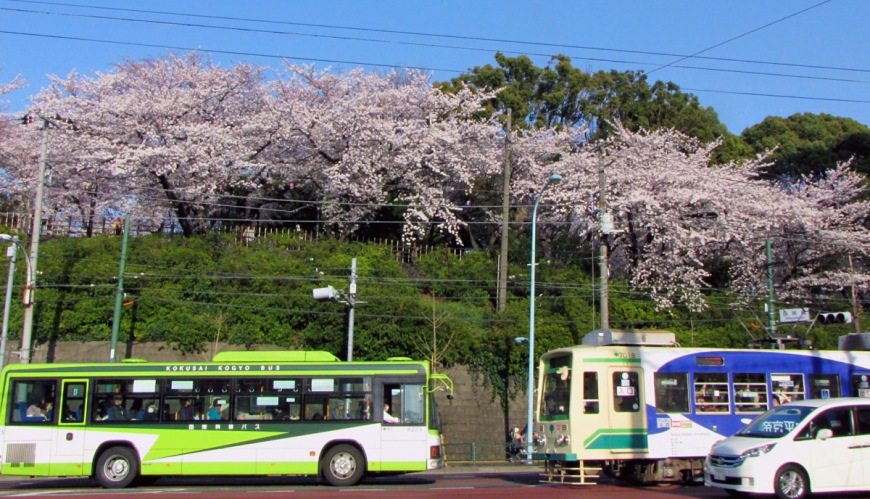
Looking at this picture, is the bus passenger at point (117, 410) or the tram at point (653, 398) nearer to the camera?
the tram at point (653, 398)

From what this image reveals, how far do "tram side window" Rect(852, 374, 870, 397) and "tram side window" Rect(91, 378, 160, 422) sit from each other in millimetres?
16293

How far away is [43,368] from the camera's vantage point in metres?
17.4

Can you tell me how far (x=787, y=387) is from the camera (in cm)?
1755

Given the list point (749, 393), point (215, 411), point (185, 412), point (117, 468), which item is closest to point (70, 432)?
point (117, 468)

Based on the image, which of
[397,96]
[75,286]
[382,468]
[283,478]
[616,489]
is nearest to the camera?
[616,489]

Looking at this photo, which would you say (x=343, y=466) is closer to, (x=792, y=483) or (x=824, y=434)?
(x=792, y=483)

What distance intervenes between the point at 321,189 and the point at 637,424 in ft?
81.2

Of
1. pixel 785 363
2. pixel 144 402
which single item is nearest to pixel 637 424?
pixel 785 363

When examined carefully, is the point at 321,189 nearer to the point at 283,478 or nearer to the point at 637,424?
the point at 283,478

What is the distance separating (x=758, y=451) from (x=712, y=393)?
4.69 meters

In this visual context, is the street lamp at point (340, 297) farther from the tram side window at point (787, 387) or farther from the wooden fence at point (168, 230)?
the wooden fence at point (168, 230)

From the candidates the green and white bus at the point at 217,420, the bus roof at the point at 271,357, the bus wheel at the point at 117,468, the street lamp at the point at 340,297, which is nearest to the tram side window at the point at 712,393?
the green and white bus at the point at 217,420

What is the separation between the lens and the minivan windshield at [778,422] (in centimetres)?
1301

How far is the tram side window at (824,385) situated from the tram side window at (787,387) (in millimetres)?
296
